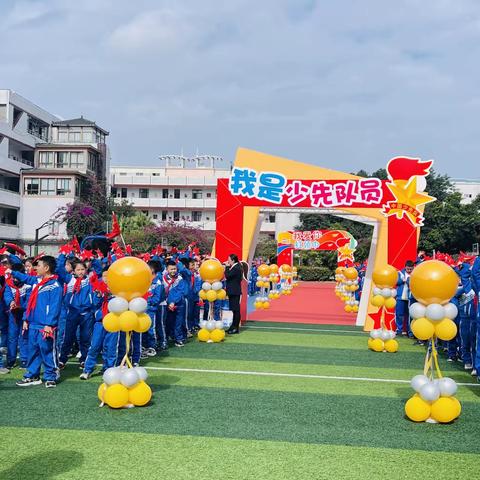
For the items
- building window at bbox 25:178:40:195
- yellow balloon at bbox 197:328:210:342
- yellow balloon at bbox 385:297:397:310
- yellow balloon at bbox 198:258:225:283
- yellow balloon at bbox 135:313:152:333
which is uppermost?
building window at bbox 25:178:40:195

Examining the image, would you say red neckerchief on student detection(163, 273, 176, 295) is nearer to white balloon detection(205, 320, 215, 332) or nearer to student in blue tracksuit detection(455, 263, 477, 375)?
white balloon detection(205, 320, 215, 332)

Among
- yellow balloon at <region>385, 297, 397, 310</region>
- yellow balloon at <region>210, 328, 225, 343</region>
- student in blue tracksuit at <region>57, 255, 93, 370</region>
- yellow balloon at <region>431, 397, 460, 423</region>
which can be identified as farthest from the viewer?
yellow balloon at <region>210, 328, 225, 343</region>

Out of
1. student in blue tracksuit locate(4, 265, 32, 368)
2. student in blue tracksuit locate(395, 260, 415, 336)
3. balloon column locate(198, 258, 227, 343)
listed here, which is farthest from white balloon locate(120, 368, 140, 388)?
student in blue tracksuit locate(395, 260, 415, 336)

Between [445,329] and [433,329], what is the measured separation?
0.45ft

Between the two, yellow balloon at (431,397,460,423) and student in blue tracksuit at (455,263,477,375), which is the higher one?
student in blue tracksuit at (455,263,477,375)

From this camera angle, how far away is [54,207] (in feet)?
133

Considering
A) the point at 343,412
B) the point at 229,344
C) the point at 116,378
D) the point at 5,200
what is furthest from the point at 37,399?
the point at 5,200

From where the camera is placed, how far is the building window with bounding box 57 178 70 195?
1620 inches

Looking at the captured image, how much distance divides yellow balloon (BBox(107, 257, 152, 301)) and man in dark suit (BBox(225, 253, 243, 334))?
6895 millimetres

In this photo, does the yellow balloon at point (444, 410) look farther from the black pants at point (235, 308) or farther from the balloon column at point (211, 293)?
the black pants at point (235, 308)

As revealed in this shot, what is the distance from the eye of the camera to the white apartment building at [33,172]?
127ft

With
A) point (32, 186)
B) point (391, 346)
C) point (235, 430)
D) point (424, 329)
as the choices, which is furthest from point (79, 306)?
point (32, 186)

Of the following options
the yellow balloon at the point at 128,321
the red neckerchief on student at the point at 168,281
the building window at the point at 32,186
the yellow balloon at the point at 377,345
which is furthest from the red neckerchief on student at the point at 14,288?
the building window at the point at 32,186

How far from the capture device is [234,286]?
1355 cm
